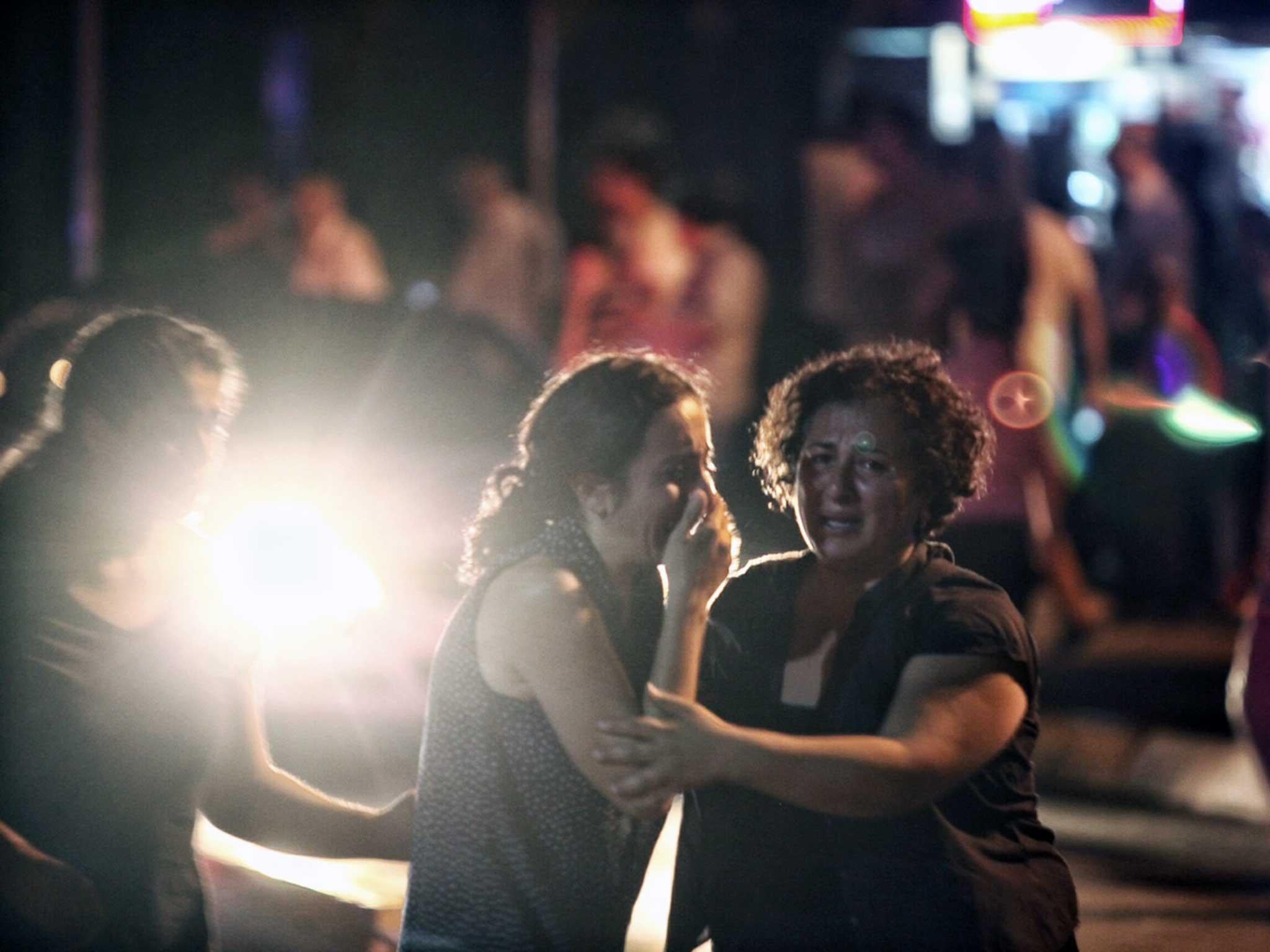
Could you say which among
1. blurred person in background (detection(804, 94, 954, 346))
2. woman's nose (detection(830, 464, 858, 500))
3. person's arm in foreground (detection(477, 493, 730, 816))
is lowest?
person's arm in foreground (detection(477, 493, 730, 816))

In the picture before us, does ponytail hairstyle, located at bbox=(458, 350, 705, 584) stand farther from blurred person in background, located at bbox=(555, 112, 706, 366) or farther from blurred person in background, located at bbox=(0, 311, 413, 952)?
blurred person in background, located at bbox=(555, 112, 706, 366)

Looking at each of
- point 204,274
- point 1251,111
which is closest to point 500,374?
point 204,274

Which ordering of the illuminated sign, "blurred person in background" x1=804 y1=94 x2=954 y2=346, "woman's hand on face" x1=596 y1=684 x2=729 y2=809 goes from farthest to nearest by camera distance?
"blurred person in background" x1=804 y1=94 x2=954 y2=346, the illuminated sign, "woman's hand on face" x1=596 y1=684 x2=729 y2=809

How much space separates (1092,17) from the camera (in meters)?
10.9

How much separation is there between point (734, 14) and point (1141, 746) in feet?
31.3

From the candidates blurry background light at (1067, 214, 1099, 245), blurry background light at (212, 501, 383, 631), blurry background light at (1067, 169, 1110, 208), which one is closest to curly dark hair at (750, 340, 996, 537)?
blurry background light at (212, 501, 383, 631)

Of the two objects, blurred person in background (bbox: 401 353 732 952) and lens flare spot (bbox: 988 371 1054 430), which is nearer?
blurred person in background (bbox: 401 353 732 952)

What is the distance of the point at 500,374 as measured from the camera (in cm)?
763

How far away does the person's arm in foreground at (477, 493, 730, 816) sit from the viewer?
3.04 m

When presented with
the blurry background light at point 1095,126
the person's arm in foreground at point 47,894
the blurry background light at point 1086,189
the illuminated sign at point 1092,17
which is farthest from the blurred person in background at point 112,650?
the blurry background light at point 1095,126

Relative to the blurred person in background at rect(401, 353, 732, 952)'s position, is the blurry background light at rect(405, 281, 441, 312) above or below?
above

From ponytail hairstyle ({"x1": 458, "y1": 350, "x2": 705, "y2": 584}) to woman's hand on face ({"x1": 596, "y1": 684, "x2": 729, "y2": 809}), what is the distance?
0.43 meters

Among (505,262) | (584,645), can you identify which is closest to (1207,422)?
(505,262)

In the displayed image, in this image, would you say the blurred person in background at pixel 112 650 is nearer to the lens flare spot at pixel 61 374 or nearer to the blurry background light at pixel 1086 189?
the lens flare spot at pixel 61 374
